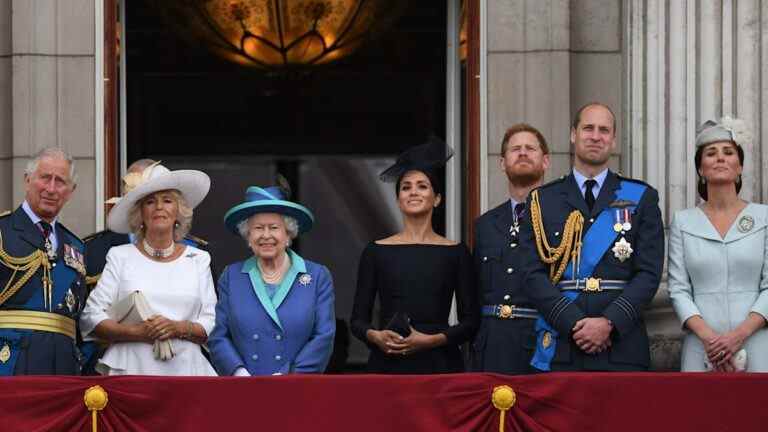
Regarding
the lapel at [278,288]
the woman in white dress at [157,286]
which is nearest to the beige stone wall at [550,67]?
the lapel at [278,288]

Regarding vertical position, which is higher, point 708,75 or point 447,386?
point 708,75

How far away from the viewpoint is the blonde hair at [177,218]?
894 cm

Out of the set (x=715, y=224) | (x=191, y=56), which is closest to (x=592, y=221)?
(x=715, y=224)

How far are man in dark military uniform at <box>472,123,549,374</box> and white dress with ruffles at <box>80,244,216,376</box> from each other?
4.34 ft

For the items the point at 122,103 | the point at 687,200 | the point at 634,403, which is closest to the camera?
the point at 634,403

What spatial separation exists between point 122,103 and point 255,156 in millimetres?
4177

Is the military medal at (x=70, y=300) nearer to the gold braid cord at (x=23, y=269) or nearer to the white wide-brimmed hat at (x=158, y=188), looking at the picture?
the gold braid cord at (x=23, y=269)

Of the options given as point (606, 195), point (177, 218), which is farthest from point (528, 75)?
point (177, 218)

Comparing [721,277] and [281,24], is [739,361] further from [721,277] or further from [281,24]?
[281,24]

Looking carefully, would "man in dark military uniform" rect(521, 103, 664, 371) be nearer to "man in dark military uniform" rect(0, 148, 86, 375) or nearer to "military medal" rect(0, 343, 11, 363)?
"man in dark military uniform" rect(0, 148, 86, 375)

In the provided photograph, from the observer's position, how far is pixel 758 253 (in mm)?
8703

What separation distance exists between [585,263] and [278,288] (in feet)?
4.67

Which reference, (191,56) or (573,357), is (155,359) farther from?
(191,56)

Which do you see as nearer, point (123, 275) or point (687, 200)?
point (123, 275)
